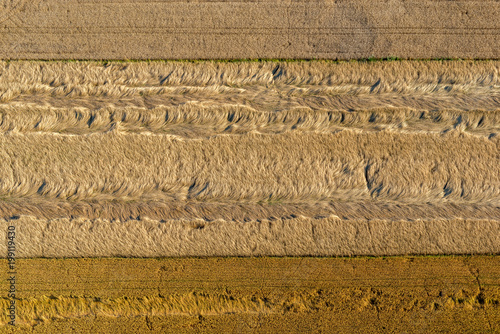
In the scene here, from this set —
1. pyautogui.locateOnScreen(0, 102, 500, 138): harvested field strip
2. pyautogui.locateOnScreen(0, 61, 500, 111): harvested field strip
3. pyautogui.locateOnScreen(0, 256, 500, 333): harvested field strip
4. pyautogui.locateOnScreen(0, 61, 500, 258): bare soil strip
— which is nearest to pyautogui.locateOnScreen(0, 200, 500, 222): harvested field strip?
pyautogui.locateOnScreen(0, 61, 500, 258): bare soil strip

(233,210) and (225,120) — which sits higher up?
(225,120)

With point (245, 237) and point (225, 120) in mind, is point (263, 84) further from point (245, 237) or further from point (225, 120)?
point (245, 237)

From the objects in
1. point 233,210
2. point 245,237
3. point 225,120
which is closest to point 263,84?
point 225,120

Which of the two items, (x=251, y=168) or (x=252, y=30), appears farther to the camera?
(x=252, y=30)

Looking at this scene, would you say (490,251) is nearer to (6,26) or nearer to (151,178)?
(151,178)

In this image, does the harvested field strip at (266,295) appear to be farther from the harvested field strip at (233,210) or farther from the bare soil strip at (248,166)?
the harvested field strip at (233,210)

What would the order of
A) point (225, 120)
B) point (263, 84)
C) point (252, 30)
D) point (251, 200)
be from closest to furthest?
1. point (251, 200)
2. point (225, 120)
3. point (263, 84)
4. point (252, 30)

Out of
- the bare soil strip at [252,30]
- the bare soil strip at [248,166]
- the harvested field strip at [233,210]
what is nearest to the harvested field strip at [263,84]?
the bare soil strip at [248,166]
